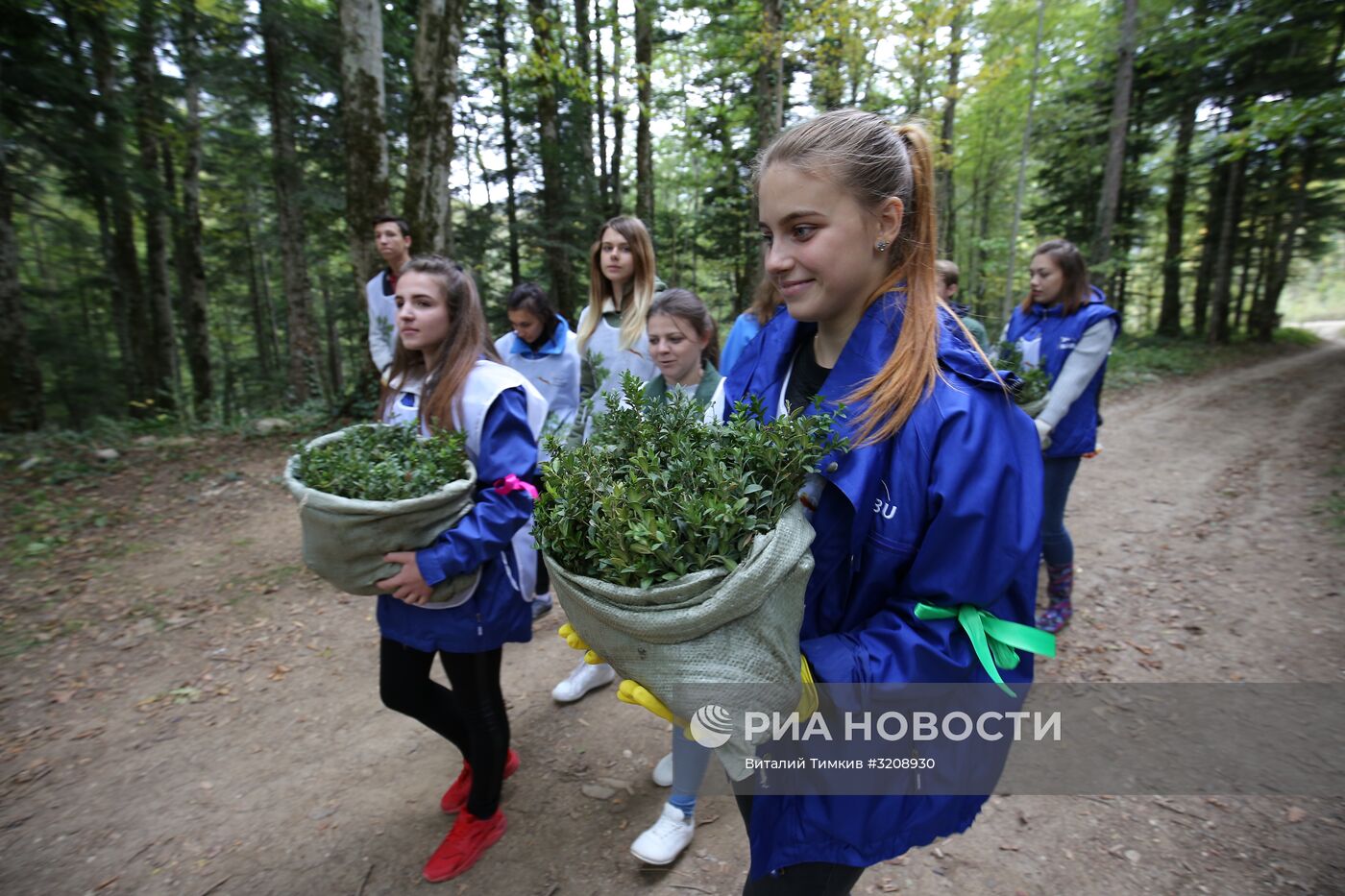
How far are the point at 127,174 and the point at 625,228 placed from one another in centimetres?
917

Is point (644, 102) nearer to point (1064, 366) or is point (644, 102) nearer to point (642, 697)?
point (1064, 366)

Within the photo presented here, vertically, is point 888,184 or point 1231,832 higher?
point 888,184

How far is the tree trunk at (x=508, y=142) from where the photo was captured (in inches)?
620

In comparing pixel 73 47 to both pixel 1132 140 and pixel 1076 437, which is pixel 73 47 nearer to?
pixel 1076 437

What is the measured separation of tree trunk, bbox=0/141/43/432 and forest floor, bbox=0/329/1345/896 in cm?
279

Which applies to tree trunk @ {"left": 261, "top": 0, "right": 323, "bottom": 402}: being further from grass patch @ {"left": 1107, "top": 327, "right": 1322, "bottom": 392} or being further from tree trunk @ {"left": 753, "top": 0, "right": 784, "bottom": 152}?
grass patch @ {"left": 1107, "top": 327, "right": 1322, "bottom": 392}

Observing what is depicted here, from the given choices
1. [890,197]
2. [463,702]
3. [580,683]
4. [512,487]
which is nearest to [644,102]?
[580,683]

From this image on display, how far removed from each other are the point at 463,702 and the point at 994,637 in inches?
88.0

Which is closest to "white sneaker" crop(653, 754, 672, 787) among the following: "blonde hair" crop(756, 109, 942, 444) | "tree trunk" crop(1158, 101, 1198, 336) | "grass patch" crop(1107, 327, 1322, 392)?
"blonde hair" crop(756, 109, 942, 444)

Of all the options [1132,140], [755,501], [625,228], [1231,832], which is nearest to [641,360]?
[625,228]

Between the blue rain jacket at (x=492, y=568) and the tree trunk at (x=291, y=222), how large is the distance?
A: 11.5m

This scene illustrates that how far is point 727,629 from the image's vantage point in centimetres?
131

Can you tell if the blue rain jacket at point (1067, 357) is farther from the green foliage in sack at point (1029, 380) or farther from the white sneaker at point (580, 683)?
the white sneaker at point (580, 683)

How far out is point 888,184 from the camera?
58.1 inches
